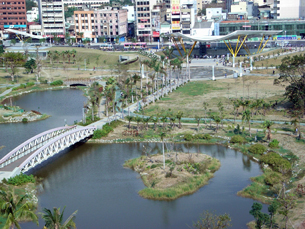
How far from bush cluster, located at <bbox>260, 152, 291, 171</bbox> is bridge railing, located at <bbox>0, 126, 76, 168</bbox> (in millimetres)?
21714

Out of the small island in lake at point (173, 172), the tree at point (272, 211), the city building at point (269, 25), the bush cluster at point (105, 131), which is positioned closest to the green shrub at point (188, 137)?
the small island in lake at point (173, 172)

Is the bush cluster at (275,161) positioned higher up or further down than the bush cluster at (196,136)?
further down

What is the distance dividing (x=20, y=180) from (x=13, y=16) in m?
132

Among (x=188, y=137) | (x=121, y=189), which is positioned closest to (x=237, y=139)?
(x=188, y=137)

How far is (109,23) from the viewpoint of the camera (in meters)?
152

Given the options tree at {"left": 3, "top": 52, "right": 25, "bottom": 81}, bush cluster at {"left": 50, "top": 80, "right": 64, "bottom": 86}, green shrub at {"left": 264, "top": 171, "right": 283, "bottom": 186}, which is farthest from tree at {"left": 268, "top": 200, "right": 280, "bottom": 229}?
tree at {"left": 3, "top": 52, "right": 25, "bottom": 81}

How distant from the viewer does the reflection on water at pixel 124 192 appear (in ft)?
115

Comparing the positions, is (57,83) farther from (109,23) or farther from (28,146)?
(109,23)

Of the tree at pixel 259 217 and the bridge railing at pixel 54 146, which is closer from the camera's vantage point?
the tree at pixel 259 217

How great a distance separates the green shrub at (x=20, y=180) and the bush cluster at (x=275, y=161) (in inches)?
831

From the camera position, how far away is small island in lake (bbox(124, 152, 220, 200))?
38.7 metres

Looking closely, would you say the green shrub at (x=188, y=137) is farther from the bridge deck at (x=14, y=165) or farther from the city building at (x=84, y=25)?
the city building at (x=84, y=25)

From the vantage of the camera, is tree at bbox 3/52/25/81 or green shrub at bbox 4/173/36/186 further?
tree at bbox 3/52/25/81

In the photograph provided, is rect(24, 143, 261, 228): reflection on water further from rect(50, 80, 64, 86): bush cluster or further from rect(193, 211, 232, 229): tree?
rect(50, 80, 64, 86): bush cluster
